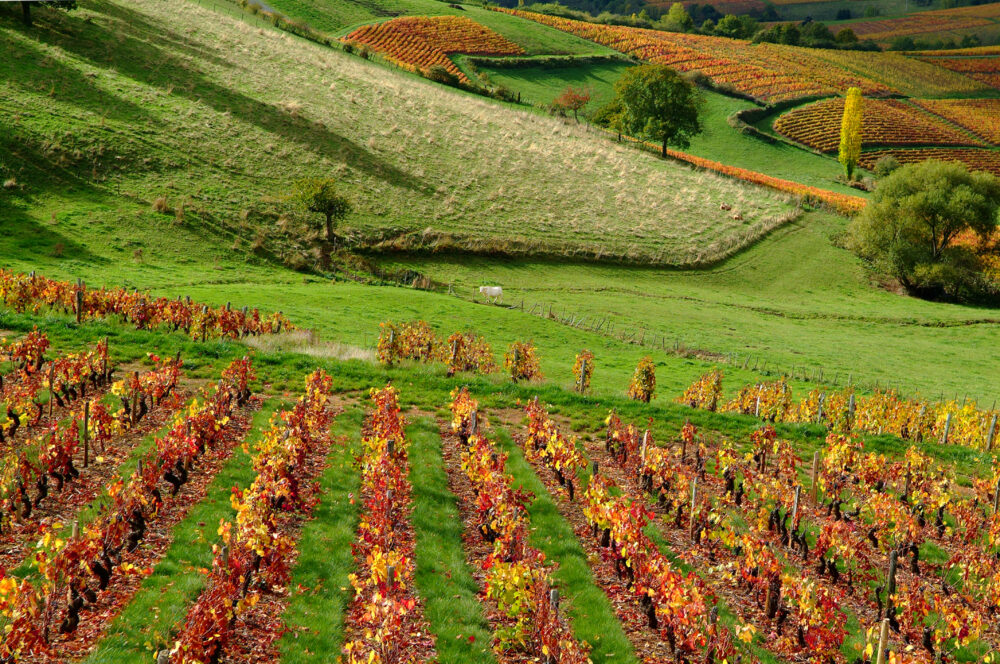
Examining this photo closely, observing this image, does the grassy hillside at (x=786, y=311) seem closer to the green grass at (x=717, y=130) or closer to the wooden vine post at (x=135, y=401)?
the wooden vine post at (x=135, y=401)

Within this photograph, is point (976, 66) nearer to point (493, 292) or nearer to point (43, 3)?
point (493, 292)

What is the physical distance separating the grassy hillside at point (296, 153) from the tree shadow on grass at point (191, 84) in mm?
226

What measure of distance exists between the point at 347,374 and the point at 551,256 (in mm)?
31926

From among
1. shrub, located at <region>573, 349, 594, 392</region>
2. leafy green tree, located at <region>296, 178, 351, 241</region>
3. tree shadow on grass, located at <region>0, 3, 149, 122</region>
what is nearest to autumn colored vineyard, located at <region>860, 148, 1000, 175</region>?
leafy green tree, located at <region>296, 178, 351, 241</region>

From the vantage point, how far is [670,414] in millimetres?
25094

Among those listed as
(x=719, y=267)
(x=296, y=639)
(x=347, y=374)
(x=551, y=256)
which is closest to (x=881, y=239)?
(x=719, y=267)

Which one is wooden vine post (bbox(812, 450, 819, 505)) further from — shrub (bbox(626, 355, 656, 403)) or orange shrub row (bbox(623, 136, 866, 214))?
orange shrub row (bbox(623, 136, 866, 214))

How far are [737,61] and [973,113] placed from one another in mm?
43310

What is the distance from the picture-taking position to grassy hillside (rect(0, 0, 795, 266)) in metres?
49.8

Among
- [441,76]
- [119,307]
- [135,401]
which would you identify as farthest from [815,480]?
[441,76]

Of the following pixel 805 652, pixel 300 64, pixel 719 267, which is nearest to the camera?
pixel 805 652

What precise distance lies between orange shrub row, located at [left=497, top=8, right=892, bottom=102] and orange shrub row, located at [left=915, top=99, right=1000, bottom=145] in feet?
32.8

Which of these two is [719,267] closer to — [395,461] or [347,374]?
[347,374]

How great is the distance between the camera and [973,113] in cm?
13012
